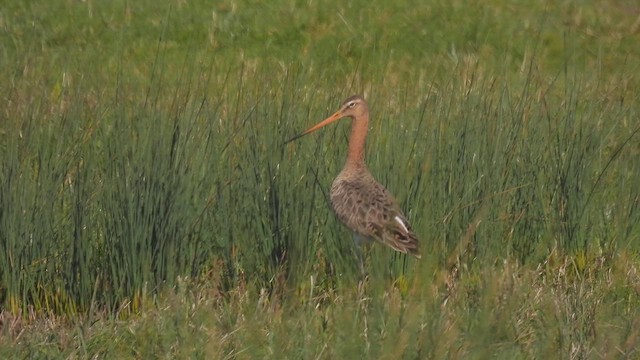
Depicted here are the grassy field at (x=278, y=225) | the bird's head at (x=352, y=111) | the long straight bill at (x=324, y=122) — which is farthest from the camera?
the bird's head at (x=352, y=111)

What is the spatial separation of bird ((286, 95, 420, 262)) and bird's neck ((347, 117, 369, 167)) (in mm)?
19

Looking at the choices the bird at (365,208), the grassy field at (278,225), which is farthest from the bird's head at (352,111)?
the grassy field at (278,225)

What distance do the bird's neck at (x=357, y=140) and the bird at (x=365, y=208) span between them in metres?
0.02

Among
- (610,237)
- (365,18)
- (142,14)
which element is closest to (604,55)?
(365,18)

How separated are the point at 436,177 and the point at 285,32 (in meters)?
6.61

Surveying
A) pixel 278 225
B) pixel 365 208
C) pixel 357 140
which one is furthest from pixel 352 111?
pixel 278 225

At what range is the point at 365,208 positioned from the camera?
7.06 meters

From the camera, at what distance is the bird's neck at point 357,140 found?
24.7 feet

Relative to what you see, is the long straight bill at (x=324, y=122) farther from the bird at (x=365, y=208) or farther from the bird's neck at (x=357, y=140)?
the bird's neck at (x=357, y=140)

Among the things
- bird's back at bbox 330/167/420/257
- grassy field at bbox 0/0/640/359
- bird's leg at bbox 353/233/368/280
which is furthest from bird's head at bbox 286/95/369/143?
bird's leg at bbox 353/233/368/280

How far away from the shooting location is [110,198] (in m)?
6.70

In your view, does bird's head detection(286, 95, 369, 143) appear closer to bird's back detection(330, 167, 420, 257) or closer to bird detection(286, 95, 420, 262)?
bird detection(286, 95, 420, 262)

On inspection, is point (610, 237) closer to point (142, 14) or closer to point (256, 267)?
point (256, 267)

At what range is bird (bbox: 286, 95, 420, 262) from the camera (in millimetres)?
6777
